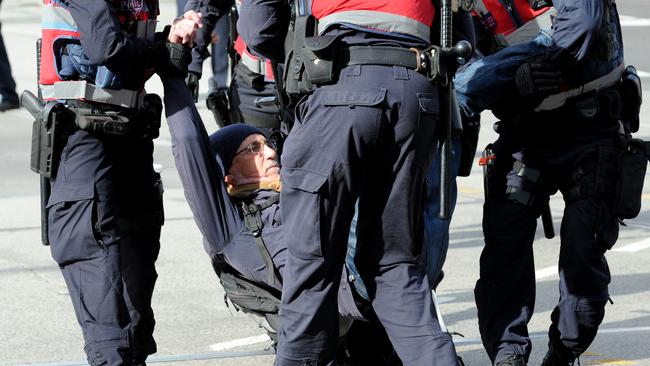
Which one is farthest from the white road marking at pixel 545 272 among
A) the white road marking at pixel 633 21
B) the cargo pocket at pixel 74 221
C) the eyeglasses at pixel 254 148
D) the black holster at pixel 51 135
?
the white road marking at pixel 633 21

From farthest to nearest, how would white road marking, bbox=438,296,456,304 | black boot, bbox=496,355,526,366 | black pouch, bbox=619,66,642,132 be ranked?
white road marking, bbox=438,296,456,304, black pouch, bbox=619,66,642,132, black boot, bbox=496,355,526,366

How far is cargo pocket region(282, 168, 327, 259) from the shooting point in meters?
4.18

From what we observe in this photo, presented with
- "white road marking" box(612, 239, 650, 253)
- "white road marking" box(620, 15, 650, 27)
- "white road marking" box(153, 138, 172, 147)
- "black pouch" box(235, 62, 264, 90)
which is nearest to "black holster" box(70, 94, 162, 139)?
"black pouch" box(235, 62, 264, 90)

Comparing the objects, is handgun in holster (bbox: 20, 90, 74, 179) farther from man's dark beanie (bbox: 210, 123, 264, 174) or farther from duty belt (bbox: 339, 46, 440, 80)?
duty belt (bbox: 339, 46, 440, 80)

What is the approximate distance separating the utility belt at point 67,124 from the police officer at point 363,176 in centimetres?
72

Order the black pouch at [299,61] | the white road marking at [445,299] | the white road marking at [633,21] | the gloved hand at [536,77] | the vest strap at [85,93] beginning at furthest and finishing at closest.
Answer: the white road marking at [633,21] < the white road marking at [445,299] < the gloved hand at [536,77] < the vest strap at [85,93] < the black pouch at [299,61]

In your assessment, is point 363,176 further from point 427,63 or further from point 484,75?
point 484,75

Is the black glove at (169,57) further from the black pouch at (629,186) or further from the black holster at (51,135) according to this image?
the black pouch at (629,186)

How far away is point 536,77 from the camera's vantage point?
480cm

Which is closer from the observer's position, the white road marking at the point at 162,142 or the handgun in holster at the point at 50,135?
the handgun in holster at the point at 50,135

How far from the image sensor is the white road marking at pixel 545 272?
6871 mm

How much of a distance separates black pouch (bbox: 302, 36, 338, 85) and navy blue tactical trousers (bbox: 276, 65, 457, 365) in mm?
42

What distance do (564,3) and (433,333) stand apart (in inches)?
53.1

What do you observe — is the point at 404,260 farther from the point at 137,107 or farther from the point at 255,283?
the point at 137,107
